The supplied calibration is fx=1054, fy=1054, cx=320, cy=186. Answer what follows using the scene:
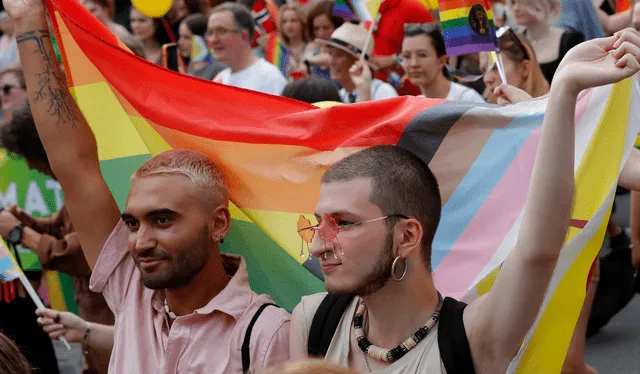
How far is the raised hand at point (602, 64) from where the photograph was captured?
2381mm

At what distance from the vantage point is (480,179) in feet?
10.7

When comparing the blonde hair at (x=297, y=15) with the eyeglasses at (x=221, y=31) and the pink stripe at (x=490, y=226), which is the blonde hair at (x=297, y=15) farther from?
the pink stripe at (x=490, y=226)

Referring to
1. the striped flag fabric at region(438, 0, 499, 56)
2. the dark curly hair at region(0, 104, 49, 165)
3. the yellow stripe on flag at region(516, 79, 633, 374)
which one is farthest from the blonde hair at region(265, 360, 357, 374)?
the dark curly hair at region(0, 104, 49, 165)

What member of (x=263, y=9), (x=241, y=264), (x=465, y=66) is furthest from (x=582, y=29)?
(x=263, y=9)

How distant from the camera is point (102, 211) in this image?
11.8 feet

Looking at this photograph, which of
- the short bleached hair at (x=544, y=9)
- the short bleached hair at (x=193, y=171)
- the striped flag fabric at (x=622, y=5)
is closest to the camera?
the short bleached hair at (x=193, y=171)

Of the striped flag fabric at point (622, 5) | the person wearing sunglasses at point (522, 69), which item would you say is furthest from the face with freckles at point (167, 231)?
the striped flag fabric at point (622, 5)

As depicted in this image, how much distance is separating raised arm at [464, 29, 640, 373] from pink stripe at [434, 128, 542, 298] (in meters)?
0.64

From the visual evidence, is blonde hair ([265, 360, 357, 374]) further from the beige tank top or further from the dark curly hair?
the dark curly hair

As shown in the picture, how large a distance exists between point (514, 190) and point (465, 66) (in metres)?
4.17

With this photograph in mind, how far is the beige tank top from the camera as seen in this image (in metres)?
2.56

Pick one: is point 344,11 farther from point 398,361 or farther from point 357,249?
point 398,361

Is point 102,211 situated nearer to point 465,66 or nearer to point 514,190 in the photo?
point 514,190

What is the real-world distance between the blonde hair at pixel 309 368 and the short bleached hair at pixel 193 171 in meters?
1.53
